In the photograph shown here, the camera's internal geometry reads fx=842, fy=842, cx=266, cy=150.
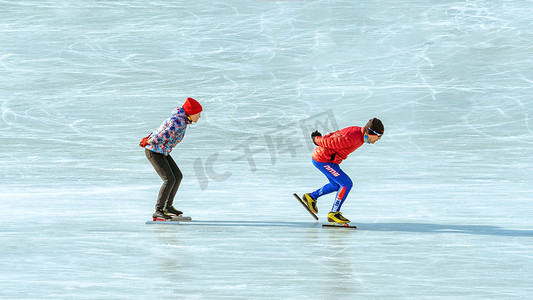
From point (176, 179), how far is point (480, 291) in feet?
11.7

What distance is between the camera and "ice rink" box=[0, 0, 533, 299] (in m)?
5.64

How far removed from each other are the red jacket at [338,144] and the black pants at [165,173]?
1314 millimetres

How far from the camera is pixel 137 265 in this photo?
19.0ft

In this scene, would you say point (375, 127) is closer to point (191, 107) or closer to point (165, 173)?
point (191, 107)

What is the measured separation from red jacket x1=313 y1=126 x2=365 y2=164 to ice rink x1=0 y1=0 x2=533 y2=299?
2.13ft

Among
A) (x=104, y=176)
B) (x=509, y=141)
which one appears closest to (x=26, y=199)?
(x=104, y=176)

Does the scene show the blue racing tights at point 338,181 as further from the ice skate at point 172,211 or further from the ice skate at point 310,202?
the ice skate at point 172,211

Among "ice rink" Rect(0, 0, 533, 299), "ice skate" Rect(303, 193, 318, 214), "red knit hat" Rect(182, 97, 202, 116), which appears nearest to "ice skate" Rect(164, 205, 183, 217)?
"ice rink" Rect(0, 0, 533, 299)

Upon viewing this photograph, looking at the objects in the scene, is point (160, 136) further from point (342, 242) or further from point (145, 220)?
point (342, 242)

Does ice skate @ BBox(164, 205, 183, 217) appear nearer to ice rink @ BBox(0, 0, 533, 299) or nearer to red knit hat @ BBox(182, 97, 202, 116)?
ice rink @ BBox(0, 0, 533, 299)

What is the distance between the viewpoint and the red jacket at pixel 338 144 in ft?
24.2

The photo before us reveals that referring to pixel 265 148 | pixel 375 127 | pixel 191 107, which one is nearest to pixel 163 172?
pixel 191 107

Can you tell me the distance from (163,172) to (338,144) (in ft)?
5.31

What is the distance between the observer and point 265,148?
13.7m
